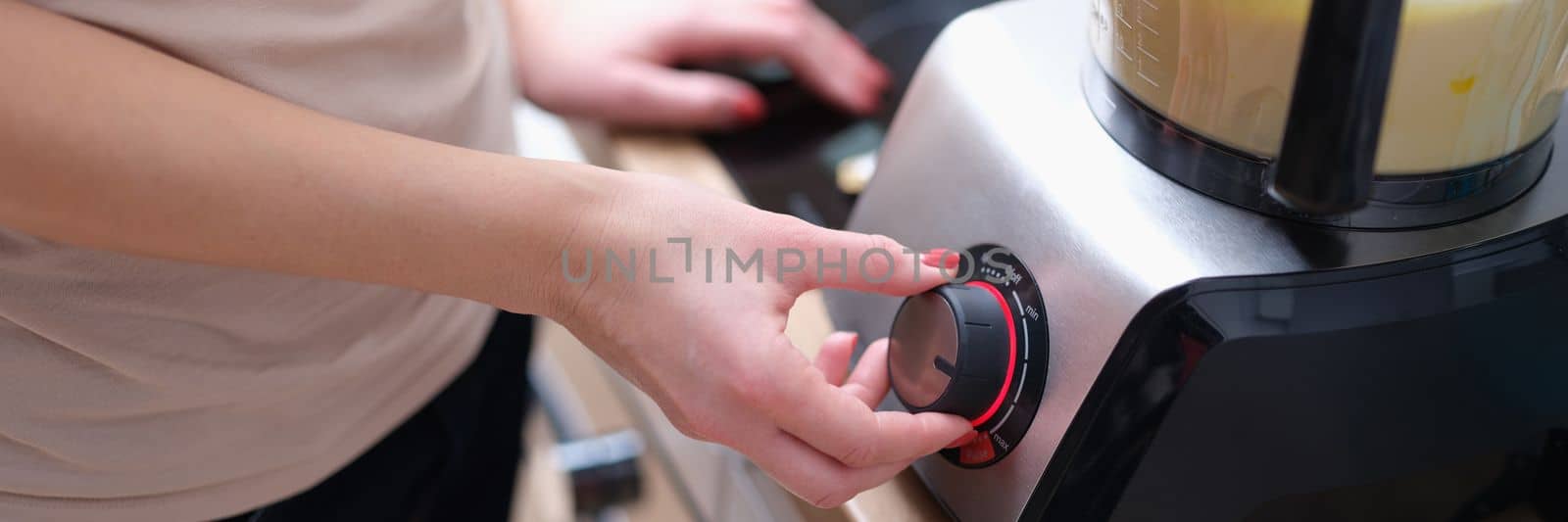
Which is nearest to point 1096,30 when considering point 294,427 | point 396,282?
point 396,282

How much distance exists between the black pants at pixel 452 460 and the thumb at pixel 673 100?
0.45 ft

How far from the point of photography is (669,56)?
2.32ft

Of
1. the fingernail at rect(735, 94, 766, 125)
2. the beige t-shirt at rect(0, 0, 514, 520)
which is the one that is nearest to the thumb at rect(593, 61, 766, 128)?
the fingernail at rect(735, 94, 766, 125)

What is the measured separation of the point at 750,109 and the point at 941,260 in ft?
0.92

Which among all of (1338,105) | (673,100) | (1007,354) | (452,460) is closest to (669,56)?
(673,100)

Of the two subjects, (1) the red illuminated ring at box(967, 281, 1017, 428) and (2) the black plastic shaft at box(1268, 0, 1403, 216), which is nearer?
(2) the black plastic shaft at box(1268, 0, 1403, 216)

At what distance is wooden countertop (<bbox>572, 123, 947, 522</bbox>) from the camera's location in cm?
47

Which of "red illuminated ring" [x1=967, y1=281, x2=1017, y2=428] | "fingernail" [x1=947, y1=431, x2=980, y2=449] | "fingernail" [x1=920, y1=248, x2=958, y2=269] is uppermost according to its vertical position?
"fingernail" [x1=920, y1=248, x2=958, y2=269]

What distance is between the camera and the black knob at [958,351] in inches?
15.9

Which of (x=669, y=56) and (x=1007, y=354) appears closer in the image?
(x=1007, y=354)

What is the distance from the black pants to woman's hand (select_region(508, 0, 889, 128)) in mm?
140

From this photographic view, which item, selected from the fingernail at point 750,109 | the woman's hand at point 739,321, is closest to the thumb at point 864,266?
the woman's hand at point 739,321

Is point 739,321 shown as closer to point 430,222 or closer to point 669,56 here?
point 430,222

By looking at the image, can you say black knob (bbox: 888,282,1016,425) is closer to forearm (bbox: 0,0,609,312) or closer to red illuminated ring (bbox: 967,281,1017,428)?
red illuminated ring (bbox: 967,281,1017,428)
